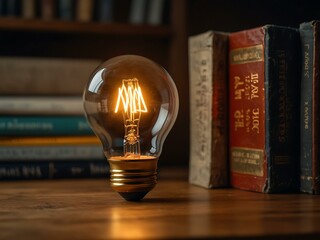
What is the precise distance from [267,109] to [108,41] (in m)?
0.66

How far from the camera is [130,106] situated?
2.99 ft

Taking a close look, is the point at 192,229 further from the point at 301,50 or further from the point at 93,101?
the point at 301,50

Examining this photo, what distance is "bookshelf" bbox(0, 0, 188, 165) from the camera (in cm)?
127

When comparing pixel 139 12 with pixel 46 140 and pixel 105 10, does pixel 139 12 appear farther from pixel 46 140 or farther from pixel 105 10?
pixel 46 140

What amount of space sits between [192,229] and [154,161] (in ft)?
0.75

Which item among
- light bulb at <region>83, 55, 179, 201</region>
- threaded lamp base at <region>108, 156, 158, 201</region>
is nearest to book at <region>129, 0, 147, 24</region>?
light bulb at <region>83, 55, 179, 201</region>

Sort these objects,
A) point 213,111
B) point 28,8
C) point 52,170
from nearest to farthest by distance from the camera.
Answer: point 213,111, point 52,170, point 28,8

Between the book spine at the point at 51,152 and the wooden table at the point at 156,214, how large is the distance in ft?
0.33

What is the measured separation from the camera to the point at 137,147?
3.02 feet

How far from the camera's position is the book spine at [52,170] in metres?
1.15

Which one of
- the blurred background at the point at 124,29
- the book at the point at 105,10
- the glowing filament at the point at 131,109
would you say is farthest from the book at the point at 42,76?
the glowing filament at the point at 131,109

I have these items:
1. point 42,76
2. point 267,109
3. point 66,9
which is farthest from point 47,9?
point 267,109

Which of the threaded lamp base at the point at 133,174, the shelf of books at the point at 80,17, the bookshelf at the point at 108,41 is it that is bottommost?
the threaded lamp base at the point at 133,174

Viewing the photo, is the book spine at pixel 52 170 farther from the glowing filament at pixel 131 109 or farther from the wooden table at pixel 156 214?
the glowing filament at pixel 131 109
